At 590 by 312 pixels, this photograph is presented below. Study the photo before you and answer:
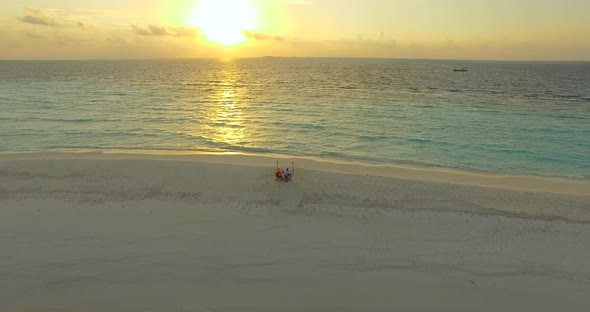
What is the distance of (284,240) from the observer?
38.5 feet

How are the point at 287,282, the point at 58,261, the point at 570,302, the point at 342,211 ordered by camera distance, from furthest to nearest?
1. the point at 342,211
2. the point at 58,261
3. the point at 287,282
4. the point at 570,302

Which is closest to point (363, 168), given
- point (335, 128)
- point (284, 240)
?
point (284, 240)

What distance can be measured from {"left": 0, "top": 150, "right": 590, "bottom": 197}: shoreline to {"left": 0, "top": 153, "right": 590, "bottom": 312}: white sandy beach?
0.31 m

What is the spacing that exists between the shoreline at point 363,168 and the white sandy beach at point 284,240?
31 cm

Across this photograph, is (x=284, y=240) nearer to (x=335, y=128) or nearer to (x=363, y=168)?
(x=363, y=168)

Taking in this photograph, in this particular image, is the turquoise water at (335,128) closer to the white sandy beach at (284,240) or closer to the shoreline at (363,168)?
the shoreline at (363,168)

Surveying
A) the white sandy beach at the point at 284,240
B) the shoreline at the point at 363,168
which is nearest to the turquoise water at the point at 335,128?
the shoreline at the point at 363,168

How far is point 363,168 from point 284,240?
920 cm

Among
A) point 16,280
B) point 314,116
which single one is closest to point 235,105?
point 314,116

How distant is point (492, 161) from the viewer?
21.8 metres

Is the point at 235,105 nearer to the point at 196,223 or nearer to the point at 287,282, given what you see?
the point at 196,223

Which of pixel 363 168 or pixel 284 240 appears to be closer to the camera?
pixel 284 240

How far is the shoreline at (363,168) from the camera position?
17453mm

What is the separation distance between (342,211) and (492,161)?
13359 millimetres
